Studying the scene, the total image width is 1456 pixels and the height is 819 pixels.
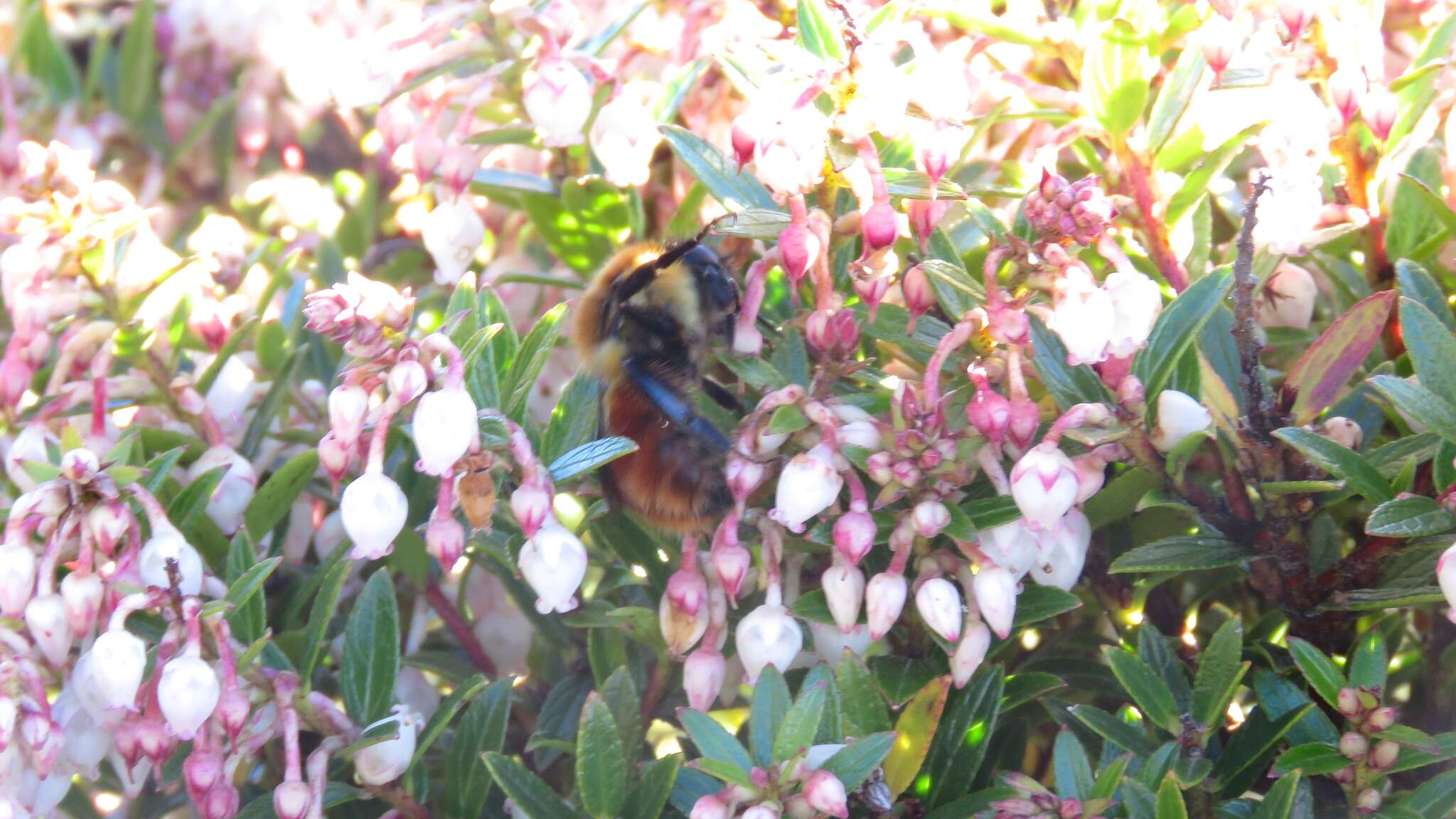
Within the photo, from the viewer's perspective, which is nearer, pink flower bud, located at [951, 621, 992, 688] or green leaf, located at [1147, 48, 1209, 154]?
pink flower bud, located at [951, 621, 992, 688]

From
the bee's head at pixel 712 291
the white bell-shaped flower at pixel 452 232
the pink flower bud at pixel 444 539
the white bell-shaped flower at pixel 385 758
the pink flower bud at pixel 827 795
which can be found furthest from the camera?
the white bell-shaped flower at pixel 452 232

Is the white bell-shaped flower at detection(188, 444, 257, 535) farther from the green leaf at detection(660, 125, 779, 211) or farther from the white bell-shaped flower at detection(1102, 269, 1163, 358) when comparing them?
the white bell-shaped flower at detection(1102, 269, 1163, 358)

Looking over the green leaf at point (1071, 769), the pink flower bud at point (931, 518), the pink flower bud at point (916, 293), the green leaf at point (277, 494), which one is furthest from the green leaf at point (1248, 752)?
the green leaf at point (277, 494)

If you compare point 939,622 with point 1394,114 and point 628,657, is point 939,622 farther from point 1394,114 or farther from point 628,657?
point 1394,114

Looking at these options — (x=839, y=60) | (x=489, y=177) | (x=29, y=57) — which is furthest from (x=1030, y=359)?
(x=29, y=57)

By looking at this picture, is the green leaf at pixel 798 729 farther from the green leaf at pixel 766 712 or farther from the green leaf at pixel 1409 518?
Result: the green leaf at pixel 1409 518

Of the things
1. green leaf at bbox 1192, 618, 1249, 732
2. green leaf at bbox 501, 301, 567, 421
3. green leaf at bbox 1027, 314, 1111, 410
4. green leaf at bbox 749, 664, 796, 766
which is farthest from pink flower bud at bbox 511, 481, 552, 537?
green leaf at bbox 1192, 618, 1249, 732
